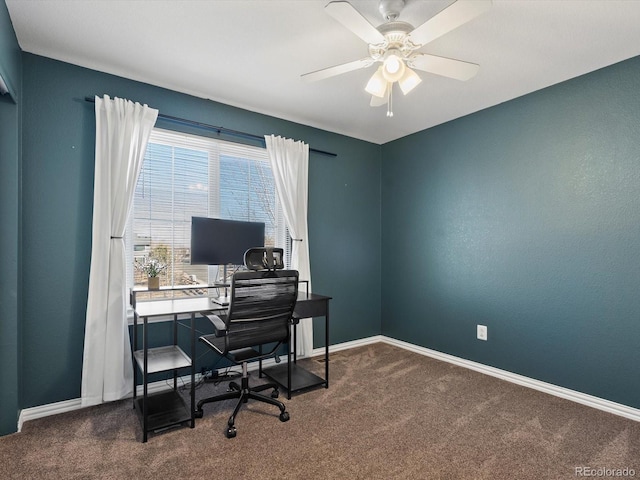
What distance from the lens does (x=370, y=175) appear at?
14.9 ft

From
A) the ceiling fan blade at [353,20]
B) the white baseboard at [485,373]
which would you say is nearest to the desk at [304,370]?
the white baseboard at [485,373]

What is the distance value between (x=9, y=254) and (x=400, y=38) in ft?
8.83

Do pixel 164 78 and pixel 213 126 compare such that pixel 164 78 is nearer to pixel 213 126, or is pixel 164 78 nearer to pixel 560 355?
pixel 213 126

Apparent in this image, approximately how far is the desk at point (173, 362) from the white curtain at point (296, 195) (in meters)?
0.46

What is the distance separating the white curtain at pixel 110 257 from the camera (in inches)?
101

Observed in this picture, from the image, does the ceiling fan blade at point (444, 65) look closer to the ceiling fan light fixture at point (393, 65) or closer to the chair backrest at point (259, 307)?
the ceiling fan light fixture at point (393, 65)

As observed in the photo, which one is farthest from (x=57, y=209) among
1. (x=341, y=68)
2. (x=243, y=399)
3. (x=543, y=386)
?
(x=543, y=386)

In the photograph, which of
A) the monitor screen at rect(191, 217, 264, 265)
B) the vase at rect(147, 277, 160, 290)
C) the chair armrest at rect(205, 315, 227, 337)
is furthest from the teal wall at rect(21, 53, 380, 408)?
the chair armrest at rect(205, 315, 227, 337)

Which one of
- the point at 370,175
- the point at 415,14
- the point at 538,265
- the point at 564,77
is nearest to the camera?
the point at 415,14

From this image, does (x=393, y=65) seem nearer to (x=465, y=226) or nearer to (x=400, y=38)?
(x=400, y=38)

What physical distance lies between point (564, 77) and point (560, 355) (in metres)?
2.29

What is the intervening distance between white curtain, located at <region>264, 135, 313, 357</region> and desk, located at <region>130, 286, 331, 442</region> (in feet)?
1.53

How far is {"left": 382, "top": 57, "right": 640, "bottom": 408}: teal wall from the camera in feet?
8.59

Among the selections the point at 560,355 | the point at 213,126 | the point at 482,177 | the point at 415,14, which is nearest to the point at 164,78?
the point at 213,126
